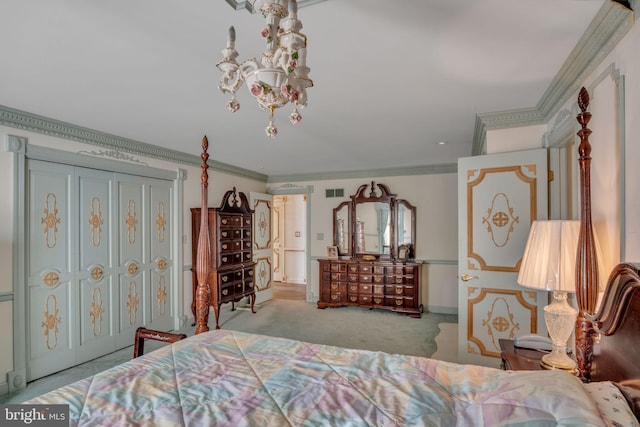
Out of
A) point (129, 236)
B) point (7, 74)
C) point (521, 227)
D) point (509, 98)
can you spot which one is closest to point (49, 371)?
point (129, 236)

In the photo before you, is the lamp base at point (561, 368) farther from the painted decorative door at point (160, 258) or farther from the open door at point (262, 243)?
the open door at point (262, 243)

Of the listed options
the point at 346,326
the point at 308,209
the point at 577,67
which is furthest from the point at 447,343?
the point at 308,209

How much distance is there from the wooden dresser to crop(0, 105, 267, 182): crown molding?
8.59 ft

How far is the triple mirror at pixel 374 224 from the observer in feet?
18.1

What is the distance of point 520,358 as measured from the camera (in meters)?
1.89

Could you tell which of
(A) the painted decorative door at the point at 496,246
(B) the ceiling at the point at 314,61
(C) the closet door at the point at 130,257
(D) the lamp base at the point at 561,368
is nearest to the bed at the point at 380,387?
(D) the lamp base at the point at 561,368

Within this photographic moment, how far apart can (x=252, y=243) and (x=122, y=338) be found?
2364mm

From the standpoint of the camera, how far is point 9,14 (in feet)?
4.86

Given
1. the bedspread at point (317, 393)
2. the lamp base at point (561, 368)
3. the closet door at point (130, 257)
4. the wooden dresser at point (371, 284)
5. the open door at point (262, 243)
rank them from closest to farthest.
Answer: the bedspread at point (317, 393)
the lamp base at point (561, 368)
the closet door at point (130, 257)
the wooden dresser at point (371, 284)
the open door at point (262, 243)

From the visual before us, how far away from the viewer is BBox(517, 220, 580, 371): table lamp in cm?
163

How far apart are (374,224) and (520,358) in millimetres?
3830

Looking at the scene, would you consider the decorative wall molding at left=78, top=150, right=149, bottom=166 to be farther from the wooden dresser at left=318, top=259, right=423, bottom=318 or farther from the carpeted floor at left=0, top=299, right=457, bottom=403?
the wooden dresser at left=318, top=259, right=423, bottom=318

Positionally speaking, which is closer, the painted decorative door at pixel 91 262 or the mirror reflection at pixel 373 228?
the painted decorative door at pixel 91 262

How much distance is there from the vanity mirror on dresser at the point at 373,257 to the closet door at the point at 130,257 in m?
2.75
